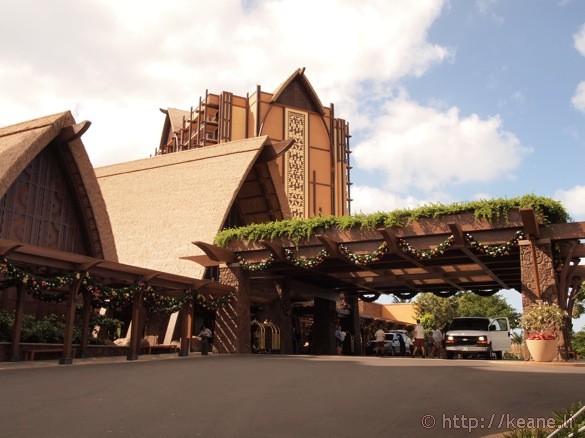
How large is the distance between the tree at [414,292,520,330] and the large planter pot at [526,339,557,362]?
3491cm

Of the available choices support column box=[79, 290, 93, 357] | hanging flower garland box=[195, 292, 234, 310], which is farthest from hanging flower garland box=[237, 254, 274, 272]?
support column box=[79, 290, 93, 357]

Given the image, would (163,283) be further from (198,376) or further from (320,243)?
(198,376)

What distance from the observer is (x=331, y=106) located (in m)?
48.8

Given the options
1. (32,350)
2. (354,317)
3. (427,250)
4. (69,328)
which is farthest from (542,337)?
(354,317)

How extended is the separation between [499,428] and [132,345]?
1324cm

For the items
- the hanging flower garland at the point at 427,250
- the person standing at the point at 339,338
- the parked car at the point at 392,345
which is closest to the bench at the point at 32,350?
the hanging flower garland at the point at 427,250

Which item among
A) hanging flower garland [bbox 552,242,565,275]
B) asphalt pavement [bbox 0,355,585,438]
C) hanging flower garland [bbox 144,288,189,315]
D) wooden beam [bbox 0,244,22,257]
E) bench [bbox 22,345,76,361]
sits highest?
hanging flower garland [bbox 552,242,565,275]

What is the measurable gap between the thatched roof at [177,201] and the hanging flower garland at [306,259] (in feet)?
20.0

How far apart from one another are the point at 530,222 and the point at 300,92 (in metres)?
34.3

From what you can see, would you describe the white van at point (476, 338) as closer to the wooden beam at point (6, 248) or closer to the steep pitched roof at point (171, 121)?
the wooden beam at point (6, 248)

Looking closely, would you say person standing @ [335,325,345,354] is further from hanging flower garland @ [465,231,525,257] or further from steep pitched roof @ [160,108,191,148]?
steep pitched roof @ [160,108,191,148]

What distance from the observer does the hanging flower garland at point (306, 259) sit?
64.1ft

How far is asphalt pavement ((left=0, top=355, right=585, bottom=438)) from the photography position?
6.45 metres

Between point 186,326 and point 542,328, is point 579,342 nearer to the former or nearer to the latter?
point 542,328
